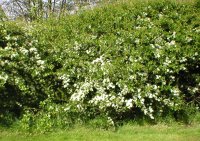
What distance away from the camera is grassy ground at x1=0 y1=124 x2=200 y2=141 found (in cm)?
882

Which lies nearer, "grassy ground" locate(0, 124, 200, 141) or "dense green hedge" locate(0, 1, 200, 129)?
"grassy ground" locate(0, 124, 200, 141)

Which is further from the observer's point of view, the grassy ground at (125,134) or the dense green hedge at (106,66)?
the dense green hedge at (106,66)

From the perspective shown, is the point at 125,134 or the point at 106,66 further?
the point at 106,66

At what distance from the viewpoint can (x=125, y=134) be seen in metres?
9.22

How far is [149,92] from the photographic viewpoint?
30.2ft

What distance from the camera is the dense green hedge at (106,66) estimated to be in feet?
30.6

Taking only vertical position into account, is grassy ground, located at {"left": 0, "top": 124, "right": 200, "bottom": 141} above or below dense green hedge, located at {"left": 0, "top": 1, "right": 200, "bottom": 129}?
below

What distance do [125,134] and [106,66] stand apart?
1.59m

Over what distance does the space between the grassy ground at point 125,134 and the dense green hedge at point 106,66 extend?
1.01 ft

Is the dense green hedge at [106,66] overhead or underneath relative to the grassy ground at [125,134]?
overhead

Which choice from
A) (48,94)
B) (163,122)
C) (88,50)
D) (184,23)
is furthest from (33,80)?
(184,23)

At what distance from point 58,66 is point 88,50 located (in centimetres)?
90

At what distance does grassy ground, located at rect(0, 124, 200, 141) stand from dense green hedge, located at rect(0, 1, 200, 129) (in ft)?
1.01

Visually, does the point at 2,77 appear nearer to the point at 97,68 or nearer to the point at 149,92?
the point at 97,68
